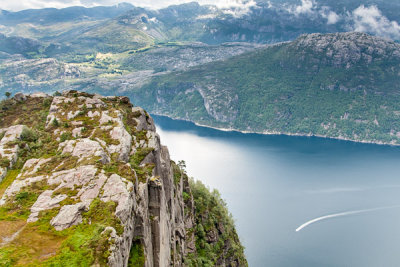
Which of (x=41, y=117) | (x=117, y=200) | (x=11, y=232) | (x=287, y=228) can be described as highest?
(x=41, y=117)

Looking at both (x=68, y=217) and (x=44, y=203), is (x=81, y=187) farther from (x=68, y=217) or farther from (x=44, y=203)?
(x=68, y=217)

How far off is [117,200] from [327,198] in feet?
387

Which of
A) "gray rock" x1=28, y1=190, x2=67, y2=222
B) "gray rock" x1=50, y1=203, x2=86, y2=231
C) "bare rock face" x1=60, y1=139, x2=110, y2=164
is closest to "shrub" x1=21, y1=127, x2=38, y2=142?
"bare rock face" x1=60, y1=139, x2=110, y2=164

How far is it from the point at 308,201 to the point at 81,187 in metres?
112

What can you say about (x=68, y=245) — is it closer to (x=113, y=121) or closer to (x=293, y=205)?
(x=113, y=121)

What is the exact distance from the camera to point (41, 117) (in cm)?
3291

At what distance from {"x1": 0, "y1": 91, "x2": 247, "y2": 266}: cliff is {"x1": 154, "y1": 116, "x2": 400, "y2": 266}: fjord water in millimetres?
59779

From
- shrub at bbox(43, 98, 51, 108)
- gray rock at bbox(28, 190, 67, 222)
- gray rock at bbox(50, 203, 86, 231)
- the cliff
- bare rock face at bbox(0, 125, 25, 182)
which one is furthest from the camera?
shrub at bbox(43, 98, 51, 108)

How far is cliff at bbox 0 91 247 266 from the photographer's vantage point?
16422mm

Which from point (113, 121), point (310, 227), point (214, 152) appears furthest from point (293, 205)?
point (113, 121)

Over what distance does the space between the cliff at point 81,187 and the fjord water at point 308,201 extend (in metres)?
59.8

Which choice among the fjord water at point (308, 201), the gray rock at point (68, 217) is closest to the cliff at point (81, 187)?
the gray rock at point (68, 217)

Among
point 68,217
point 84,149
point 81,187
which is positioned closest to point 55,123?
point 84,149

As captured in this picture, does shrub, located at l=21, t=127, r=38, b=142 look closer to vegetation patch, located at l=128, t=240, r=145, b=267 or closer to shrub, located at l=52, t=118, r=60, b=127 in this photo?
shrub, located at l=52, t=118, r=60, b=127
